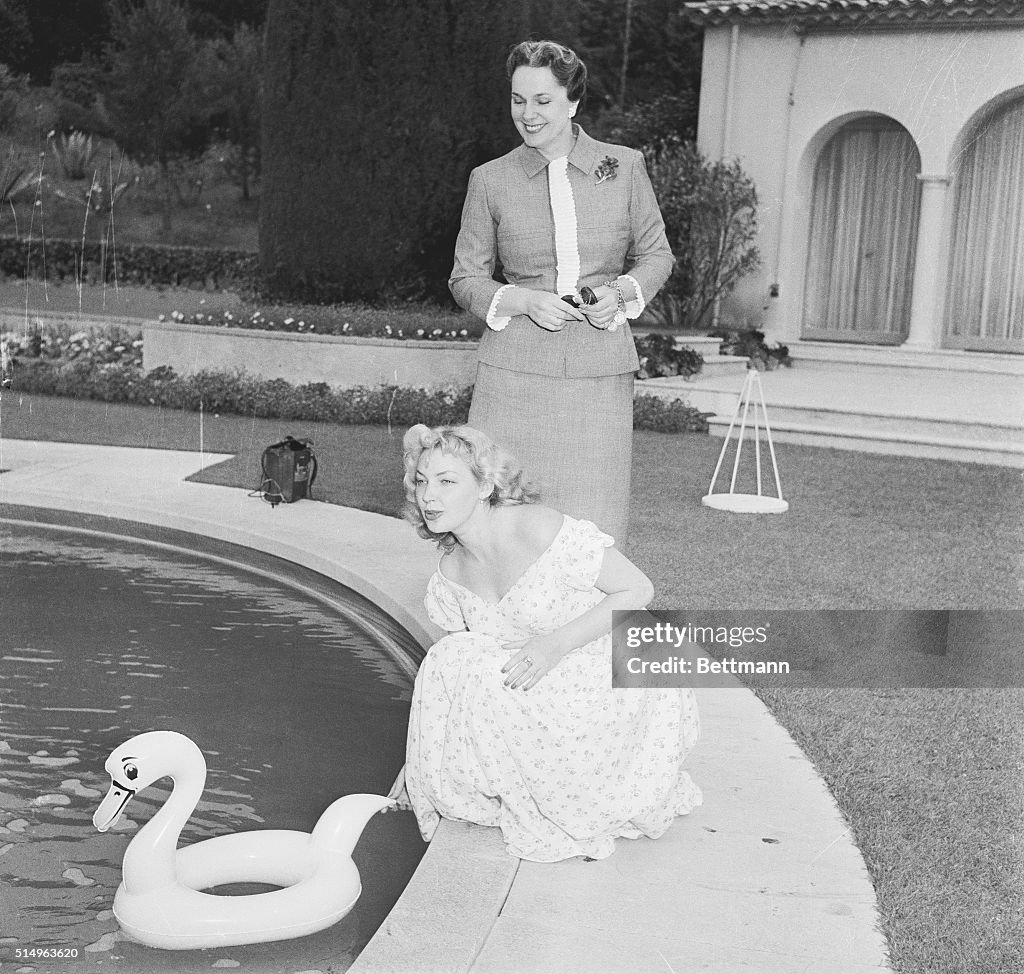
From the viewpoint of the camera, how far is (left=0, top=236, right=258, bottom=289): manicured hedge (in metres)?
17.6

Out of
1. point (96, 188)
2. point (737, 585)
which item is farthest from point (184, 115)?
point (737, 585)

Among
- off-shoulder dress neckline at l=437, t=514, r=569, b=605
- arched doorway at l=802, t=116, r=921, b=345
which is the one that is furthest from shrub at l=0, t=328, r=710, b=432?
off-shoulder dress neckline at l=437, t=514, r=569, b=605

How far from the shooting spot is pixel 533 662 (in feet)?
9.11

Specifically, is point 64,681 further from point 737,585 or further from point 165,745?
point 737,585

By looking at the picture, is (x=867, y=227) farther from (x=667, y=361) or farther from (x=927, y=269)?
(x=667, y=361)

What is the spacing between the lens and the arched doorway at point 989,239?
13297 millimetres

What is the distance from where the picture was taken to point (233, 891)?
281cm

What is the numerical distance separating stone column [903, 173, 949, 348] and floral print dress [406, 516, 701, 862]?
10.9 meters

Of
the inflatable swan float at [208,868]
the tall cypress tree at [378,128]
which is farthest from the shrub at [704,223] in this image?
the inflatable swan float at [208,868]

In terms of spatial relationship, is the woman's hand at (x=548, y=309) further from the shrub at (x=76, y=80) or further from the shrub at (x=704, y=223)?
the shrub at (x=76, y=80)

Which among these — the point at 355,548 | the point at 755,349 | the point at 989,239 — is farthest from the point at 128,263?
the point at 355,548

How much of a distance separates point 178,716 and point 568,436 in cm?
148

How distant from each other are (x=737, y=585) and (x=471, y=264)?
2444 mm

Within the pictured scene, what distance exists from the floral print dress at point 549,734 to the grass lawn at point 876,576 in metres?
0.54
